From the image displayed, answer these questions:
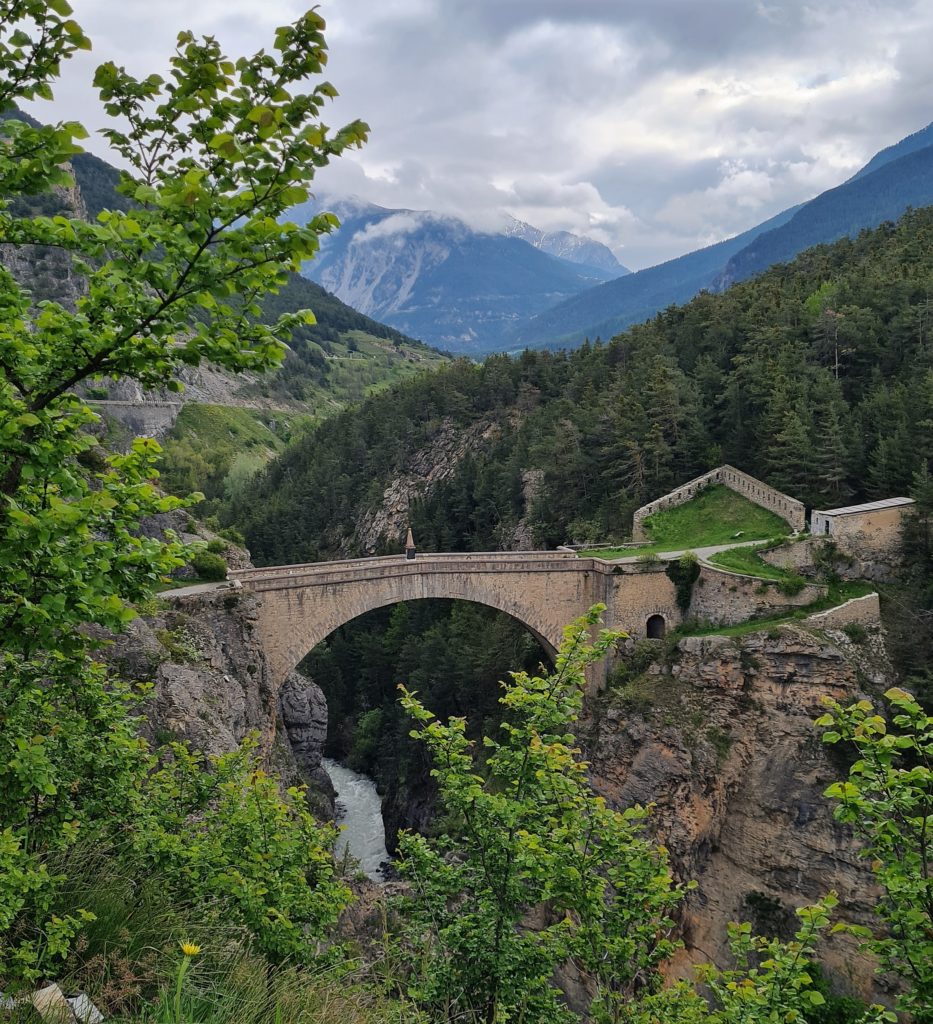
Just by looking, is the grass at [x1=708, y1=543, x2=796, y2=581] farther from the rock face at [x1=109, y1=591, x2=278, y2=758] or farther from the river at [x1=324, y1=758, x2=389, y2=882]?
the river at [x1=324, y1=758, x2=389, y2=882]

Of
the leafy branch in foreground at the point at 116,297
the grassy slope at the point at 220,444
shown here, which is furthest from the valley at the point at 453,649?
the grassy slope at the point at 220,444

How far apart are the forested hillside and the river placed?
2021 centimetres

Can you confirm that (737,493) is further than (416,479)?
No

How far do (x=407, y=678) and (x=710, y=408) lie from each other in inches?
1166

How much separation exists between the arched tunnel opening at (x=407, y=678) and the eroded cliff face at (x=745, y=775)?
8.43m

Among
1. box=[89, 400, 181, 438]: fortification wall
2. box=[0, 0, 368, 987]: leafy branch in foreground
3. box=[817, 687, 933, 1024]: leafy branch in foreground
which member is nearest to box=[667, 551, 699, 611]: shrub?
box=[817, 687, 933, 1024]: leafy branch in foreground

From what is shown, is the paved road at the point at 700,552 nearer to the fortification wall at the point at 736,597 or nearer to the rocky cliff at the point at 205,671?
the fortification wall at the point at 736,597

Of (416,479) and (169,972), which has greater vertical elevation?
(416,479)

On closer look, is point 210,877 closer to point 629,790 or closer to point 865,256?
point 629,790

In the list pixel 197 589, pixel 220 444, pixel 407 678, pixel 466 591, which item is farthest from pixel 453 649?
pixel 220 444

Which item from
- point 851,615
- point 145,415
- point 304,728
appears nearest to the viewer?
point 851,615

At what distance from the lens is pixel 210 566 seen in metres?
28.4

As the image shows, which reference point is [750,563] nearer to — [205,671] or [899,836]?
[205,671]

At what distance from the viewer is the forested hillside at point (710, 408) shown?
36094mm
